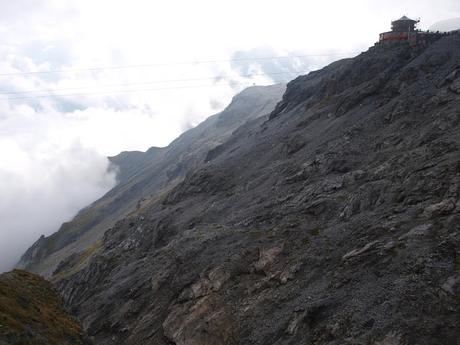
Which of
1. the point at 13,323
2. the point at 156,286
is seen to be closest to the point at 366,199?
the point at 156,286

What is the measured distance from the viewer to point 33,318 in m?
42.3

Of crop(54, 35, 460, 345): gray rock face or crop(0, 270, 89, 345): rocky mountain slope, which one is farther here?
crop(0, 270, 89, 345): rocky mountain slope

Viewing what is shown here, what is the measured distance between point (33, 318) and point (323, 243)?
29.3 metres

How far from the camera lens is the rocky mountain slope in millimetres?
35438

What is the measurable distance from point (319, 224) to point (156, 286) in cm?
2072

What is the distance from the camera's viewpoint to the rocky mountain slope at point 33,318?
35.4 m

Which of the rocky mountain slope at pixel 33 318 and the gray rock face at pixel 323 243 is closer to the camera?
the gray rock face at pixel 323 243

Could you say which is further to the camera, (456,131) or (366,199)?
(456,131)

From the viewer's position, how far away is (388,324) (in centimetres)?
2862

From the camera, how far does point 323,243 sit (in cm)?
4231

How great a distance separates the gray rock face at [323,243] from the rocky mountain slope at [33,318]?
506 centimetres

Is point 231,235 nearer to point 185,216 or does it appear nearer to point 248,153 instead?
point 185,216

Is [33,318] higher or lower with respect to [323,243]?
higher

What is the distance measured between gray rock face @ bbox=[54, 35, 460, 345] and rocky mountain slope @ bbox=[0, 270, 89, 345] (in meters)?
5.06
